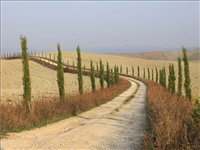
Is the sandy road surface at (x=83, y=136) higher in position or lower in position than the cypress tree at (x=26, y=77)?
lower

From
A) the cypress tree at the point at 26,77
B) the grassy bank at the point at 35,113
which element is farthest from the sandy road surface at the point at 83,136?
the cypress tree at the point at 26,77

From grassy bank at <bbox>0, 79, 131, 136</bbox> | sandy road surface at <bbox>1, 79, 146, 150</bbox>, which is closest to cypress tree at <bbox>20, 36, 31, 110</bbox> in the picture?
grassy bank at <bbox>0, 79, 131, 136</bbox>

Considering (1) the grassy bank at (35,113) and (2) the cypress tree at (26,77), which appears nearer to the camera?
(1) the grassy bank at (35,113)

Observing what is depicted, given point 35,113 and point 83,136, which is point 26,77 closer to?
point 35,113

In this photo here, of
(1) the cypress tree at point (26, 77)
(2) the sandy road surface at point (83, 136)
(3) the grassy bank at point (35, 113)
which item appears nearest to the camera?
(2) the sandy road surface at point (83, 136)

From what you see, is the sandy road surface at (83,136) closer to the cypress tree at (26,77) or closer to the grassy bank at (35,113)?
the grassy bank at (35,113)

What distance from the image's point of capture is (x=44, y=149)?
10914 mm

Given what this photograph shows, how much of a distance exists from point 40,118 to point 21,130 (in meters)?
2.00

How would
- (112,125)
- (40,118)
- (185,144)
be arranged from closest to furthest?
(185,144), (112,125), (40,118)

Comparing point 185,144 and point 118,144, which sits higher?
point 185,144

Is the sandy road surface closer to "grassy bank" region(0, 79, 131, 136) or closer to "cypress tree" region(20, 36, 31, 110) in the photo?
"grassy bank" region(0, 79, 131, 136)

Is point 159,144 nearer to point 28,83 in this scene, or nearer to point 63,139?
point 63,139

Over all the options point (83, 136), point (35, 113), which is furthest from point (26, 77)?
point (83, 136)

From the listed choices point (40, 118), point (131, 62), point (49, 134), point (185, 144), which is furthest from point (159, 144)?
point (131, 62)
